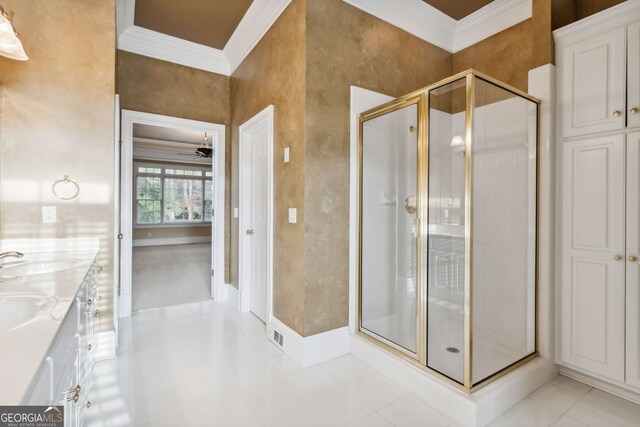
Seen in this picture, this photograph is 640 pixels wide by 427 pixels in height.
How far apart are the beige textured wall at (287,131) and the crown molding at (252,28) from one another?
0.08 metres

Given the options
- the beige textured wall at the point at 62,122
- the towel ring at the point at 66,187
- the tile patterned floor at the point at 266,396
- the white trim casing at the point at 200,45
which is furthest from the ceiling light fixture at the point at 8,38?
the tile patterned floor at the point at 266,396

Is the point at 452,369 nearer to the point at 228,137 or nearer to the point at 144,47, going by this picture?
the point at 228,137

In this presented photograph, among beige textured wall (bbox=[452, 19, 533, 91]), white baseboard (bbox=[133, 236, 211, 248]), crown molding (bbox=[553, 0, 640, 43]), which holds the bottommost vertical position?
white baseboard (bbox=[133, 236, 211, 248])

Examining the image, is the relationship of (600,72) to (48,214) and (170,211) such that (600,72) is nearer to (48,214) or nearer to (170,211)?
(48,214)

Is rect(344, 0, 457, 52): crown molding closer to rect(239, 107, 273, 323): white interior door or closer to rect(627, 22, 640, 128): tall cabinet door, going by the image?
rect(239, 107, 273, 323): white interior door

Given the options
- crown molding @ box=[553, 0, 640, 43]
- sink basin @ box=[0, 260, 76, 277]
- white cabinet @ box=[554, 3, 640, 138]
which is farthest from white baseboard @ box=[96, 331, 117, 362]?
crown molding @ box=[553, 0, 640, 43]

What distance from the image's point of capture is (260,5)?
2.94 m

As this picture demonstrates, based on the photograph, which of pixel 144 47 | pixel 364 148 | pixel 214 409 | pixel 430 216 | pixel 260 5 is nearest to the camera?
pixel 214 409

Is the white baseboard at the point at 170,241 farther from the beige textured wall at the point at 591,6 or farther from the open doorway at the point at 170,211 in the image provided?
the beige textured wall at the point at 591,6

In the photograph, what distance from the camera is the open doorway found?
11.6 ft

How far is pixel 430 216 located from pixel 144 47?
3.65 metres

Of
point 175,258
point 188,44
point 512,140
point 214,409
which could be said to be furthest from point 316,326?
point 175,258

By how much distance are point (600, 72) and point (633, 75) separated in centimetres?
18

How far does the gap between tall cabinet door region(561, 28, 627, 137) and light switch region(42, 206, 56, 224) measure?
12.8 ft
